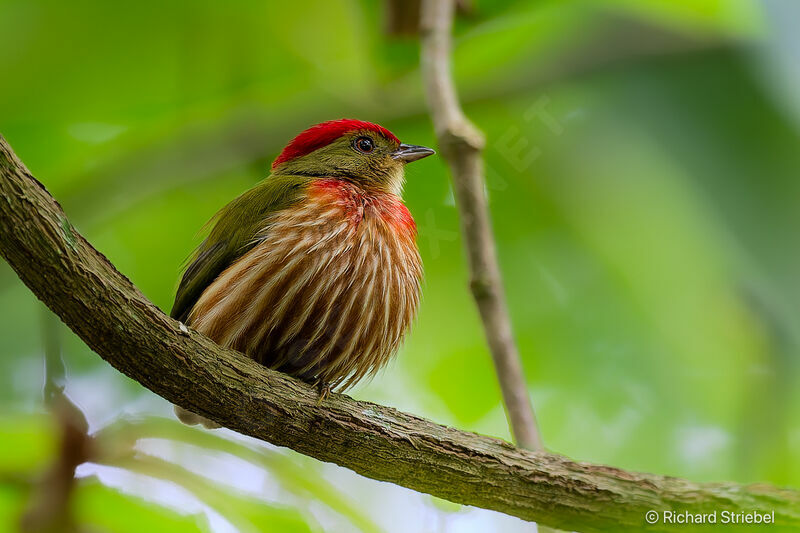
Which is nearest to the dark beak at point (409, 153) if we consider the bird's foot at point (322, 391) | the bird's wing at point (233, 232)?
the bird's wing at point (233, 232)

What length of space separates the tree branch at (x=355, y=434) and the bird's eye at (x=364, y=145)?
1615 millimetres

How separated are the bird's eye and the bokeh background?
0.56 metres

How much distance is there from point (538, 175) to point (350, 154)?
1.34 m

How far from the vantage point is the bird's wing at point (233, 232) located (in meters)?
3.78

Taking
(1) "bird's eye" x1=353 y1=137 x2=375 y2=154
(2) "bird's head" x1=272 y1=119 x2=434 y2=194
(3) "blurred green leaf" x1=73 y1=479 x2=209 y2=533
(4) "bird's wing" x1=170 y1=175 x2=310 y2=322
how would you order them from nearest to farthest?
(3) "blurred green leaf" x1=73 y1=479 x2=209 y2=533, (4) "bird's wing" x1=170 y1=175 x2=310 y2=322, (2) "bird's head" x1=272 y1=119 x2=434 y2=194, (1) "bird's eye" x1=353 y1=137 x2=375 y2=154

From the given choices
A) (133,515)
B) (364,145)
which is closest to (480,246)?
(364,145)

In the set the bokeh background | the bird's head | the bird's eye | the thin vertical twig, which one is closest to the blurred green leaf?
the bokeh background

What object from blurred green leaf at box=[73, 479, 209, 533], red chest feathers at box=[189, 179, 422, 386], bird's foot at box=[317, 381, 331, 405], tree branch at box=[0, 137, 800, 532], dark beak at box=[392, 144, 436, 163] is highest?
dark beak at box=[392, 144, 436, 163]

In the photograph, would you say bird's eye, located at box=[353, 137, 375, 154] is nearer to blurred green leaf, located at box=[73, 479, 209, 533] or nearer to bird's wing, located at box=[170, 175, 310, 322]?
bird's wing, located at box=[170, 175, 310, 322]

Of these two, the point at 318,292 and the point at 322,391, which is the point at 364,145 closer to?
the point at 318,292

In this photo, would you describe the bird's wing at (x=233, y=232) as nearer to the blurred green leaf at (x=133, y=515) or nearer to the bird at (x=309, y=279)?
the bird at (x=309, y=279)

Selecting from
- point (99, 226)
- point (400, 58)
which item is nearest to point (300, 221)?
point (99, 226)

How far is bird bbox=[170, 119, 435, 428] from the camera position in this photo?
143 inches

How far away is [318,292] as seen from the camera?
3652mm
